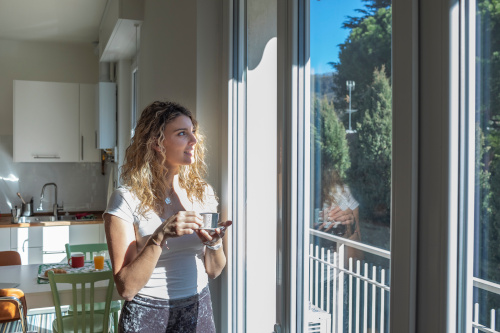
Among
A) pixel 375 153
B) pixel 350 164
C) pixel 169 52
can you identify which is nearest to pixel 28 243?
pixel 169 52

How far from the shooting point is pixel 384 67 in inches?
44.0

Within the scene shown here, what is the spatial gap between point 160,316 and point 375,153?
960 mm

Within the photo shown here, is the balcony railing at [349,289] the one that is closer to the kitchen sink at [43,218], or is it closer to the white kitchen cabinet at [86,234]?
the white kitchen cabinet at [86,234]

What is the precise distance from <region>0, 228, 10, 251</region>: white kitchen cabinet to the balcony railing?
13.7 ft

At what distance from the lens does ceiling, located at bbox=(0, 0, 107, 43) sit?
4297mm

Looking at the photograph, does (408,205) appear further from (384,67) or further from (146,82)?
(146,82)

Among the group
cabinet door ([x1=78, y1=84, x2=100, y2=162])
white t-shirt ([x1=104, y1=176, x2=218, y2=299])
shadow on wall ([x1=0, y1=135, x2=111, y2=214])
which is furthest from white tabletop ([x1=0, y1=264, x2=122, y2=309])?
shadow on wall ([x1=0, y1=135, x2=111, y2=214])

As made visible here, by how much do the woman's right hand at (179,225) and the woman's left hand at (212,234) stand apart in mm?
77

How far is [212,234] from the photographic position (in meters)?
1.67

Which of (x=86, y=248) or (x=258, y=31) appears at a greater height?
(x=258, y=31)

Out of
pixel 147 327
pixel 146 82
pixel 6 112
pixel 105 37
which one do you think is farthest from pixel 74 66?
pixel 147 327

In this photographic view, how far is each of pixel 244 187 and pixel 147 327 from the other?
0.69 metres

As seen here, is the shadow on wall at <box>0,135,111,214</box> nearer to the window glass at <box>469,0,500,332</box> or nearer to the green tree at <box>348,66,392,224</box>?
the green tree at <box>348,66,392,224</box>

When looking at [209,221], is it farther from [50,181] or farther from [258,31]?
[50,181]
